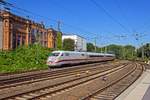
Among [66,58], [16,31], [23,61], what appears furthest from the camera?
[16,31]

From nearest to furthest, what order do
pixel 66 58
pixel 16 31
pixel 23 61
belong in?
pixel 66 58, pixel 23 61, pixel 16 31

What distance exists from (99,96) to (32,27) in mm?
81590

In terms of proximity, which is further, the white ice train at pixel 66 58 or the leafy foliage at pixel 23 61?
the white ice train at pixel 66 58

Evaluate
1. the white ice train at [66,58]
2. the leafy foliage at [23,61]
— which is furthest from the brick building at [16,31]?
the white ice train at [66,58]

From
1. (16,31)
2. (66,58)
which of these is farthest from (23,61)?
(16,31)

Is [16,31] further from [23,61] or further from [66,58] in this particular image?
[66,58]

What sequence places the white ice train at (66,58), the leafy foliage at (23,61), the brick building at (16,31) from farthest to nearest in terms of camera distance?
the brick building at (16,31)
the white ice train at (66,58)
the leafy foliage at (23,61)

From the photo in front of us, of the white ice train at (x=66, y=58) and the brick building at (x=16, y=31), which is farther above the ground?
the brick building at (x=16, y=31)

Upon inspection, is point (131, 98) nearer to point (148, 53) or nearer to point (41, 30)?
point (41, 30)

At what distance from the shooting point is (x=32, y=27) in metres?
97.5

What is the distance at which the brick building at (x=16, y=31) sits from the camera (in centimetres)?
8106

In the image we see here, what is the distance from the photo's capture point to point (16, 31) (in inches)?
3460

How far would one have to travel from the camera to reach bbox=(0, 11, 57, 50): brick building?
81.1m

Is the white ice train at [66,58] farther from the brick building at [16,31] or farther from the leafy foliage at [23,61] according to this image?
the brick building at [16,31]
